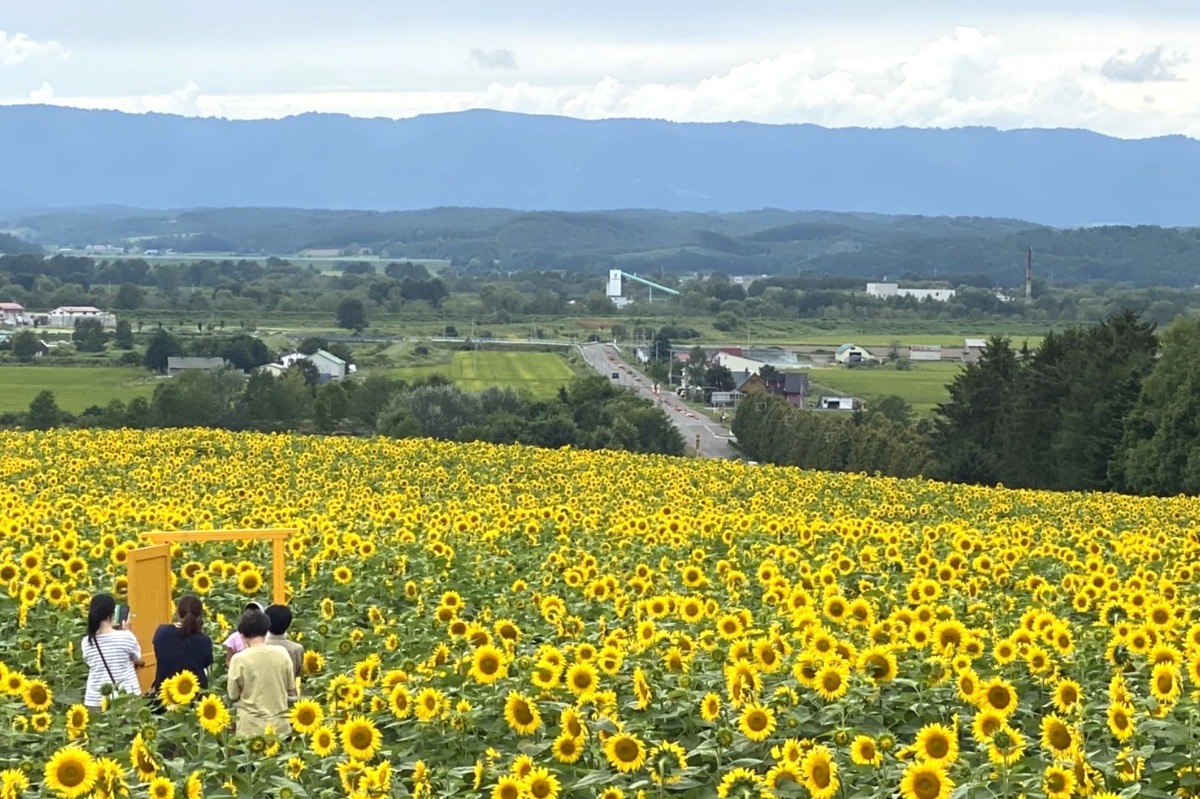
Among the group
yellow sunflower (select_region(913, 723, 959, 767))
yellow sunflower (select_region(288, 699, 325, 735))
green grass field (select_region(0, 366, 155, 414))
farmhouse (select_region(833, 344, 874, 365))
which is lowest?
farmhouse (select_region(833, 344, 874, 365))

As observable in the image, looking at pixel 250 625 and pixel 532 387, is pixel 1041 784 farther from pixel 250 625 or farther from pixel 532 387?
pixel 532 387

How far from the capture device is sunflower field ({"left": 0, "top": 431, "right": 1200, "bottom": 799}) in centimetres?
865

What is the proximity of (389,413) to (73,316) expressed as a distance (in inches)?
4619

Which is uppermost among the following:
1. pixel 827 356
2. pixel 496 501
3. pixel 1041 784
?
pixel 1041 784

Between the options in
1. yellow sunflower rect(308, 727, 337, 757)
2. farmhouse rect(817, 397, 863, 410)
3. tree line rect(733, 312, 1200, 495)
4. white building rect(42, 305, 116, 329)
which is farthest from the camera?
white building rect(42, 305, 116, 329)

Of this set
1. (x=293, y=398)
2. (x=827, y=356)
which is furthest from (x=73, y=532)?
(x=827, y=356)

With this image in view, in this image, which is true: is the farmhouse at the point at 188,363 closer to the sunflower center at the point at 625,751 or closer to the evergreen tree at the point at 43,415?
the evergreen tree at the point at 43,415

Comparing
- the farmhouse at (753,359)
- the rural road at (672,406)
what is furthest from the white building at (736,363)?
the rural road at (672,406)

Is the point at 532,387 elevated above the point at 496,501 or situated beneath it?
situated beneath

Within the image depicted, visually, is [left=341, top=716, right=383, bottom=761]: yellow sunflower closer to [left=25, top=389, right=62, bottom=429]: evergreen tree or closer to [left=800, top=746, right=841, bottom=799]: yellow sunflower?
[left=800, top=746, right=841, bottom=799]: yellow sunflower

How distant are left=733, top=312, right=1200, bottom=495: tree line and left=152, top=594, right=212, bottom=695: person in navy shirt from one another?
35.1m

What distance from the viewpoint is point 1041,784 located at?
314 inches

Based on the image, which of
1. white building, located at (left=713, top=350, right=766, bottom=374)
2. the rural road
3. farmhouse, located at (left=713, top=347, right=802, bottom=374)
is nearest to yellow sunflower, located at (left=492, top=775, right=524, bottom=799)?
the rural road

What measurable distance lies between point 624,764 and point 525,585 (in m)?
6.14
